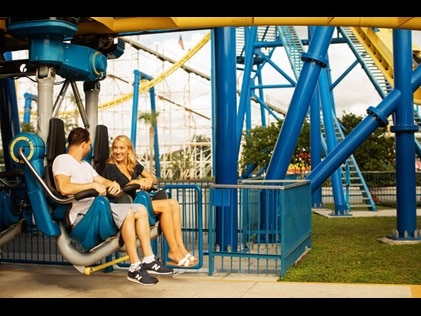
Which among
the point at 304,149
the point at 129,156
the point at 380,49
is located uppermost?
the point at 380,49

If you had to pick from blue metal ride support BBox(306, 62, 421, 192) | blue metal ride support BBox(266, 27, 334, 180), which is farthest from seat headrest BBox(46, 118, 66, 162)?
blue metal ride support BBox(306, 62, 421, 192)

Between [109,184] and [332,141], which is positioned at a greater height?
[332,141]

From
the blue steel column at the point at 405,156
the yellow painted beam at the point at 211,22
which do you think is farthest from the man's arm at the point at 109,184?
the blue steel column at the point at 405,156

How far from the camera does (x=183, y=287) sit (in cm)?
620

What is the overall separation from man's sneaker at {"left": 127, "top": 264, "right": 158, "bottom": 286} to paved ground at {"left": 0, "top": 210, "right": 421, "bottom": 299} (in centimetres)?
67

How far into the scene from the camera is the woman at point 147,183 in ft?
18.5

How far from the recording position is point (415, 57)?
59.2 ft

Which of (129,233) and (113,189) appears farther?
(113,189)

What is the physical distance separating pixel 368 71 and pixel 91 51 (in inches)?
545

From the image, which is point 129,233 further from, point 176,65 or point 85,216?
point 176,65

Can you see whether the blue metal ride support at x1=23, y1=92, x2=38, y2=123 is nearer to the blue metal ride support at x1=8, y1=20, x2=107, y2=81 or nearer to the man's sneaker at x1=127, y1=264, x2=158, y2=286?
the blue metal ride support at x1=8, y1=20, x2=107, y2=81

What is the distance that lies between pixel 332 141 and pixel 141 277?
11.6 meters

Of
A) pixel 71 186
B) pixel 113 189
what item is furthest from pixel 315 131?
pixel 71 186

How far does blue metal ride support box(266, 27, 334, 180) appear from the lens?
9.35 meters
